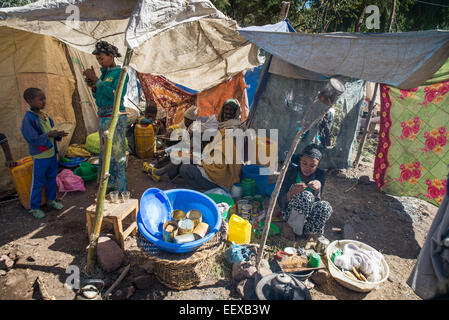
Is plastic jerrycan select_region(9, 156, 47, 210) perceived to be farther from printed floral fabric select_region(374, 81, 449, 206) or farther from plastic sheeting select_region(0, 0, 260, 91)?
printed floral fabric select_region(374, 81, 449, 206)

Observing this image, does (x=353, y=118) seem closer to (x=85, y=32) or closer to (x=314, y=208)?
(x=314, y=208)

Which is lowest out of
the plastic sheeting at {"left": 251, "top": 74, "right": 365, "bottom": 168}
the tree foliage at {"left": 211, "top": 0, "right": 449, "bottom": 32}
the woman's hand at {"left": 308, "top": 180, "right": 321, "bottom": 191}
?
the woman's hand at {"left": 308, "top": 180, "right": 321, "bottom": 191}

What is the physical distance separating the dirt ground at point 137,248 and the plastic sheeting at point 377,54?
2110 millimetres

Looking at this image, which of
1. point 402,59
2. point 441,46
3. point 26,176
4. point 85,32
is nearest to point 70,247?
point 26,176

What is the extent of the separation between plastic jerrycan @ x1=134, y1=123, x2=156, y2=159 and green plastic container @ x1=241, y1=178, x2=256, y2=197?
2.69 metres

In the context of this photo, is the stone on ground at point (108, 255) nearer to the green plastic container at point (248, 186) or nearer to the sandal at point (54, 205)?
the sandal at point (54, 205)

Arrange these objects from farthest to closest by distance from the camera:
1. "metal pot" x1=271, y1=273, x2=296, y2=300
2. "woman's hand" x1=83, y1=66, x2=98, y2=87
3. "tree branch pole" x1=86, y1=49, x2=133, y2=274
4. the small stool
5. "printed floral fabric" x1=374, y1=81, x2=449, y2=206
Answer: "printed floral fabric" x1=374, y1=81, x2=449, y2=206 → "woman's hand" x1=83, y1=66, x2=98, y2=87 → the small stool → "tree branch pole" x1=86, y1=49, x2=133, y2=274 → "metal pot" x1=271, y1=273, x2=296, y2=300

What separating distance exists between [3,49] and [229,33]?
3.57 metres

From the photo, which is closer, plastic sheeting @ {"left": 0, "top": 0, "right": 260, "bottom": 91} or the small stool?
plastic sheeting @ {"left": 0, "top": 0, "right": 260, "bottom": 91}

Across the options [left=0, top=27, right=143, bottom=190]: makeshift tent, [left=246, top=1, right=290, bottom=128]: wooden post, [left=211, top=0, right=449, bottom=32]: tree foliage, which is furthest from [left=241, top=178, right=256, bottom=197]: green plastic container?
[left=211, top=0, right=449, bottom=32]: tree foliage

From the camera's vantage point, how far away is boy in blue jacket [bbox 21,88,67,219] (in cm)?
298

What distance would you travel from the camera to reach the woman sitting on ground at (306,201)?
3.10 metres

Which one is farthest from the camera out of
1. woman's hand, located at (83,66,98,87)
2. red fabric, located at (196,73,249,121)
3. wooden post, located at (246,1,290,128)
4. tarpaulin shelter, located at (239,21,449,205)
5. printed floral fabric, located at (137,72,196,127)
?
printed floral fabric, located at (137,72,196,127)

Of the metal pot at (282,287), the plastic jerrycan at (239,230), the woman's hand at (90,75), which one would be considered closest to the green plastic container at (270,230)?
the plastic jerrycan at (239,230)
